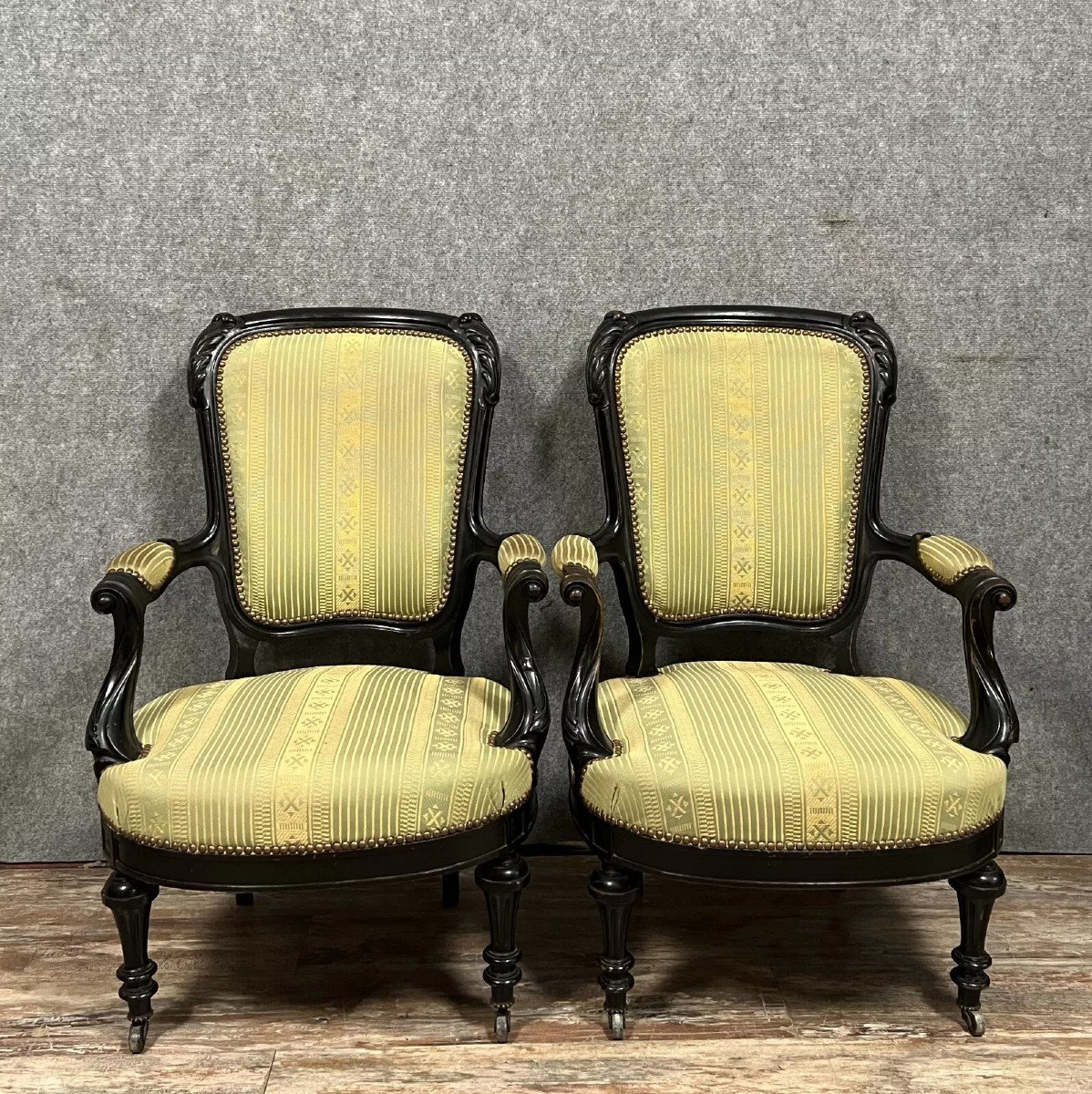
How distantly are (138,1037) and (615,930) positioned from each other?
0.72 metres

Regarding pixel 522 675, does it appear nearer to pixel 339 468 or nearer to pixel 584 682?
pixel 584 682

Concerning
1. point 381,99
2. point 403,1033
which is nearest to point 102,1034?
point 403,1033

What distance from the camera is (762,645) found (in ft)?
7.37

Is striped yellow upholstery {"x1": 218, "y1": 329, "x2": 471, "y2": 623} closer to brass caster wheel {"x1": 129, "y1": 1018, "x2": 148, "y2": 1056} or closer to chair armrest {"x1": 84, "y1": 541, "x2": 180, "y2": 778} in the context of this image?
chair armrest {"x1": 84, "y1": 541, "x2": 180, "y2": 778}

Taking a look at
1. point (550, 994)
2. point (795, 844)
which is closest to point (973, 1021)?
point (795, 844)

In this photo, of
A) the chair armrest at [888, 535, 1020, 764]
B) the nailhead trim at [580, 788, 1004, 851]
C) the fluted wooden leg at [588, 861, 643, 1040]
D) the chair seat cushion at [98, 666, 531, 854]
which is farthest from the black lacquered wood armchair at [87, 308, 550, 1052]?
the chair armrest at [888, 535, 1020, 764]

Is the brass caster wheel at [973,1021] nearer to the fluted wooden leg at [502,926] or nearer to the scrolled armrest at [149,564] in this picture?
the fluted wooden leg at [502,926]

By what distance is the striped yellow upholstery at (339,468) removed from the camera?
6.44 ft

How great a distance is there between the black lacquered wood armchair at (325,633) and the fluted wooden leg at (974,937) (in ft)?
2.16

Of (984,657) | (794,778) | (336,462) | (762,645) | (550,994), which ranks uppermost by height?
(336,462)

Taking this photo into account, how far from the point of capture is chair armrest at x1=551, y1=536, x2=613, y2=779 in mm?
1677

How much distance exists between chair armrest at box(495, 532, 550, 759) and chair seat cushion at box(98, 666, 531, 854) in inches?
1.2

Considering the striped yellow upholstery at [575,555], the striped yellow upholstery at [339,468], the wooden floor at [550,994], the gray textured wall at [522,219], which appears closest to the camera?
the wooden floor at [550,994]

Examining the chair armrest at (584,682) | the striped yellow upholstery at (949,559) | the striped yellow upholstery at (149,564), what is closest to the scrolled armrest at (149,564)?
the striped yellow upholstery at (149,564)
